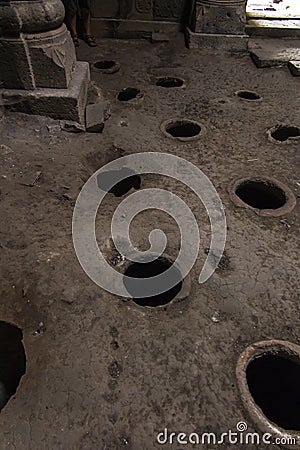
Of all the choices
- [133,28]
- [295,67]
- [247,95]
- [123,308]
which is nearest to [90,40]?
[133,28]

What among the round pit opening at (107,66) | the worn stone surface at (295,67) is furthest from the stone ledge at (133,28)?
the worn stone surface at (295,67)

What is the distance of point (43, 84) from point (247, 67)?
375 centimetres

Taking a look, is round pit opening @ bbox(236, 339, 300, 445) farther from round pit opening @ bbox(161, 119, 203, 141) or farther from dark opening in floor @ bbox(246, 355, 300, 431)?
round pit opening @ bbox(161, 119, 203, 141)

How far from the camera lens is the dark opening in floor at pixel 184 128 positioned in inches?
182

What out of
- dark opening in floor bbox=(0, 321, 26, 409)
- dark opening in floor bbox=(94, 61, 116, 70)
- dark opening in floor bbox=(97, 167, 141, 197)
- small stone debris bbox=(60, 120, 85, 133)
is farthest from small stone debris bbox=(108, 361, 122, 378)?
dark opening in floor bbox=(94, 61, 116, 70)

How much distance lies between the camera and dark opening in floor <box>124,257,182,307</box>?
2664 mm

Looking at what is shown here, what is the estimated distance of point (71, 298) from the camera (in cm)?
245

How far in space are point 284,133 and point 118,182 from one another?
230 cm

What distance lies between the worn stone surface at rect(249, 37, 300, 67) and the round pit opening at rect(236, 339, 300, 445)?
16.8 feet

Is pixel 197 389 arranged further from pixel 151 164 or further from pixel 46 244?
pixel 151 164

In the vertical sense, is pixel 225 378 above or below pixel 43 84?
below

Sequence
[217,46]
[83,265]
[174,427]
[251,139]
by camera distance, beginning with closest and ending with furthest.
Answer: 1. [174,427]
2. [83,265]
3. [251,139]
4. [217,46]

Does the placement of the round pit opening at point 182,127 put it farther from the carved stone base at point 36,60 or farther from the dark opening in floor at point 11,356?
the dark opening in floor at point 11,356

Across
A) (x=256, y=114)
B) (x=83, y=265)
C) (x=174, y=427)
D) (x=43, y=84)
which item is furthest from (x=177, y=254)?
(x=256, y=114)
